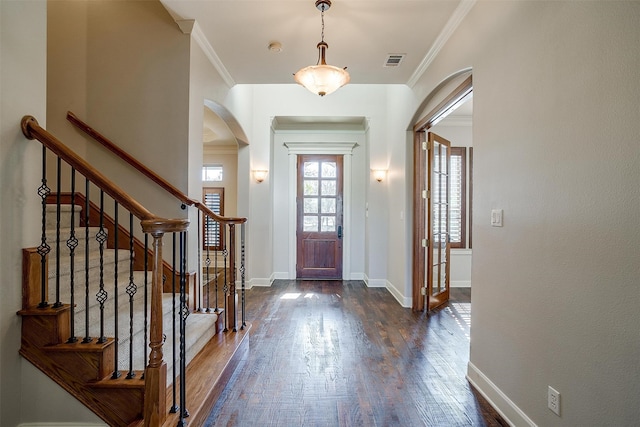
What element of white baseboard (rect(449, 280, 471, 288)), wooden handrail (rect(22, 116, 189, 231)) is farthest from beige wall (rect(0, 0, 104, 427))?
white baseboard (rect(449, 280, 471, 288))

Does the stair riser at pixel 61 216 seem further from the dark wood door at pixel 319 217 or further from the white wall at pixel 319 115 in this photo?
the dark wood door at pixel 319 217

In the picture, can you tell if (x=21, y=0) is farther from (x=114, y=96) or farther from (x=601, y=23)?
(x=601, y=23)

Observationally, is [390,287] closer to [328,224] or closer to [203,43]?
[328,224]

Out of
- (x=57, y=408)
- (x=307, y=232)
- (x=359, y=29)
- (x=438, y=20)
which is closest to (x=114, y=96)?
(x=359, y=29)

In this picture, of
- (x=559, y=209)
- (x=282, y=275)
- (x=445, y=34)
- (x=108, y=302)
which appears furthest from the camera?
(x=282, y=275)

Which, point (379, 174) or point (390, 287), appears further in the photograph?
point (379, 174)

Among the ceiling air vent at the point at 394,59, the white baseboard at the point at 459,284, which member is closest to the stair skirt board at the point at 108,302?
the ceiling air vent at the point at 394,59

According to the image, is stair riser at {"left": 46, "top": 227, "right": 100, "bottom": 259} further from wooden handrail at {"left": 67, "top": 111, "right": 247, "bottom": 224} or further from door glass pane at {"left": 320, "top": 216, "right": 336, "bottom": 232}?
door glass pane at {"left": 320, "top": 216, "right": 336, "bottom": 232}

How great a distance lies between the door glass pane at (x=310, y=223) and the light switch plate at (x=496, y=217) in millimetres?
4121

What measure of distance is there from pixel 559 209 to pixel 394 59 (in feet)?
8.02

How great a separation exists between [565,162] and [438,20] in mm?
1789

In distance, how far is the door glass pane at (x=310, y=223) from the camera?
606 cm

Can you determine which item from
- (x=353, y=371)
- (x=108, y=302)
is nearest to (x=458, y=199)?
(x=353, y=371)

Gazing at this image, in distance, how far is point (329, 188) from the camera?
6.07m
